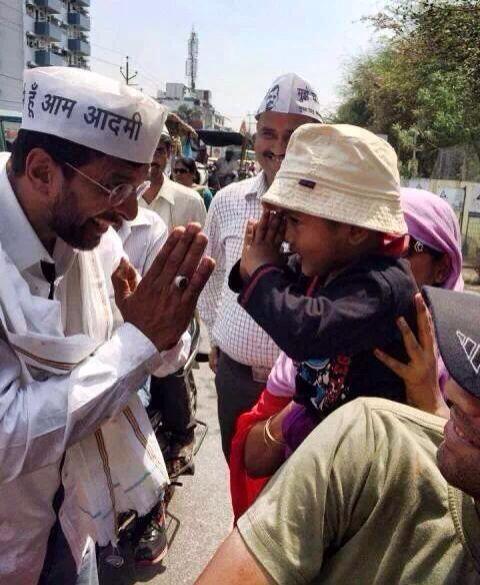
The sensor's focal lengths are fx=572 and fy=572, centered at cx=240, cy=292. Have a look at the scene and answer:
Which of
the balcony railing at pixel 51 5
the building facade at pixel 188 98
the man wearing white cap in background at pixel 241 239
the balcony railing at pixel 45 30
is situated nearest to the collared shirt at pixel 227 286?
the man wearing white cap in background at pixel 241 239

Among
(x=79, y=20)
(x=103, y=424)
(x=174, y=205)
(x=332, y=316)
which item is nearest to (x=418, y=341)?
(x=332, y=316)

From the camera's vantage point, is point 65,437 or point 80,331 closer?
point 65,437

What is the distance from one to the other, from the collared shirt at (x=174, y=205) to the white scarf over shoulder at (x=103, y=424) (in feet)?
8.07

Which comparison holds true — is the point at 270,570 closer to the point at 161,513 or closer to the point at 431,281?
the point at 431,281

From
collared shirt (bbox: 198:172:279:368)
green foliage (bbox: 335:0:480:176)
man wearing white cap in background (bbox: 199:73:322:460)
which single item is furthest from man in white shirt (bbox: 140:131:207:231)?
green foliage (bbox: 335:0:480:176)

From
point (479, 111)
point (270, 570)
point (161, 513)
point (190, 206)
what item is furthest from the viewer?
point (479, 111)

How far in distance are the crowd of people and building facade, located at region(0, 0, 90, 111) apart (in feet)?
115

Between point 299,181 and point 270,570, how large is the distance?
0.97m

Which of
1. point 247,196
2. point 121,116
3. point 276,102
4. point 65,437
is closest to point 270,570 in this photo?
point 65,437

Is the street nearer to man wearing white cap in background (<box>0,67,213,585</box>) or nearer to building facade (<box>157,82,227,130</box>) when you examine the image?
man wearing white cap in background (<box>0,67,213,585</box>)

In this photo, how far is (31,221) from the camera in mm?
1605

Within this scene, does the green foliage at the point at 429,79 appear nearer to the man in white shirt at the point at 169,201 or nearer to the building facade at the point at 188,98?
the man in white shirt at the point at 169,201

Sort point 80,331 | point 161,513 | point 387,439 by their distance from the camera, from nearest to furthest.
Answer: point 387,439 → point 80,331 → point 161,513

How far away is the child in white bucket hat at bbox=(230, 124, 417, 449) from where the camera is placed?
1441 millimetres
